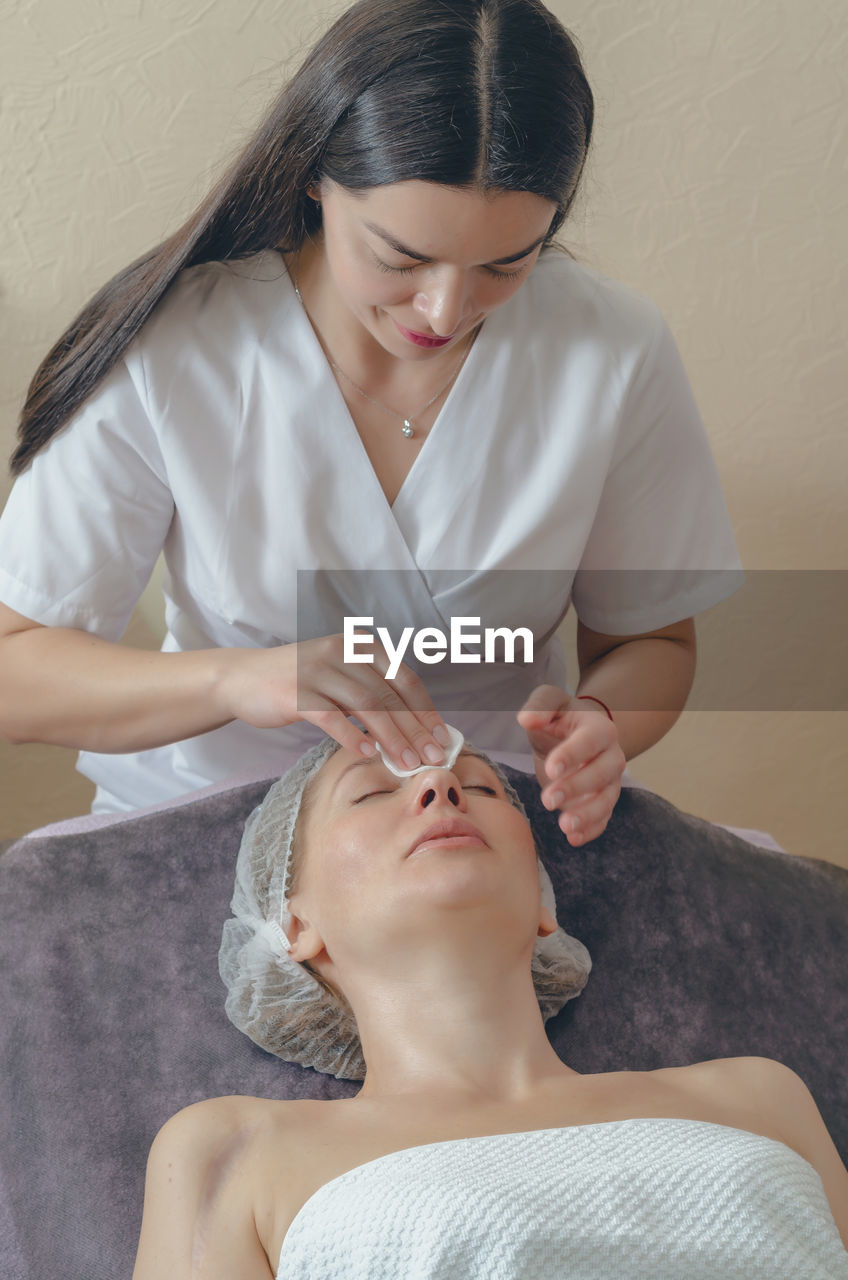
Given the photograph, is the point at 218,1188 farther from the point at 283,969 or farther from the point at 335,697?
the point at 335,697

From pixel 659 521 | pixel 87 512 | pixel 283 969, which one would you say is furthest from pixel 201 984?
pixel 659 521

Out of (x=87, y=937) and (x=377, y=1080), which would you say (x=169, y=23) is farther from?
(x=377, y=1080)

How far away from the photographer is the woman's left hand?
49.4 inches

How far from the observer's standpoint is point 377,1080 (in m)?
1.22

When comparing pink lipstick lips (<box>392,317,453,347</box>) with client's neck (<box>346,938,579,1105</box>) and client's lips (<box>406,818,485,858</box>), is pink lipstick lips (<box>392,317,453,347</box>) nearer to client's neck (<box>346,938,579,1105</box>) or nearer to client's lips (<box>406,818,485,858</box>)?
client's lips (<box>406,818,485,858</box>)

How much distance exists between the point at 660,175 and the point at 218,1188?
1737 millimetres

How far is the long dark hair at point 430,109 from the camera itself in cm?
100

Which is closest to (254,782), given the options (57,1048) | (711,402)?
(57,1048)

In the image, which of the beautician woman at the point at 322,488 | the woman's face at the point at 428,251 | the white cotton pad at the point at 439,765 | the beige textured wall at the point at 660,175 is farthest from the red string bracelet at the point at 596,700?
the beige textured wall at the point at 660,175

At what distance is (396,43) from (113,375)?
1.58 ft

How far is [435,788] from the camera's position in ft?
4.08

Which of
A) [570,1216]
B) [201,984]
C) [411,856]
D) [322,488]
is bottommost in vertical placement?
[201,984]

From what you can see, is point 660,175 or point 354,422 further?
point 660,175
